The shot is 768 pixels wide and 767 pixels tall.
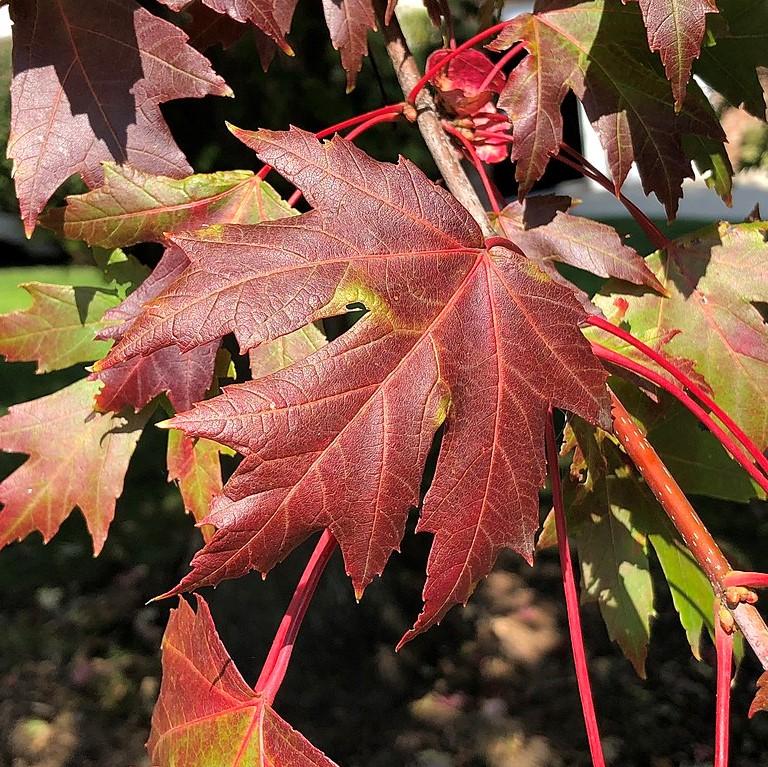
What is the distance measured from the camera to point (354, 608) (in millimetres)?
2273

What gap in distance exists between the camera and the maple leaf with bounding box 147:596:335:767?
26.8 inches

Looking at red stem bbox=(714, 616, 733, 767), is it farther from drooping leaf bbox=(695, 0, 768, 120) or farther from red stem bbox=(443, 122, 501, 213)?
drooping leaf bbox=(695, 0, 768, 120)

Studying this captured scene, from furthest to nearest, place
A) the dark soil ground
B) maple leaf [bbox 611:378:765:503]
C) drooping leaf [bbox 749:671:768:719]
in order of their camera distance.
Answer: the dark soil ground
maple leaf [bbox 611:378:765:503]
drooping leaf [bbox 749:671:768:719]

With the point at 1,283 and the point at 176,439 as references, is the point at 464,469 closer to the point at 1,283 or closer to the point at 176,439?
the point at 176,439

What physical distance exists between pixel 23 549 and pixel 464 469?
9.08 feet

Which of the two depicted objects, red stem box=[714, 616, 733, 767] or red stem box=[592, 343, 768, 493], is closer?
red stem box=[714, 616, 733, 767]

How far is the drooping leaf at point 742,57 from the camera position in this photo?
923mm

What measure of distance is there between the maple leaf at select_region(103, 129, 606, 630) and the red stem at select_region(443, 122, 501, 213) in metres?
0.22

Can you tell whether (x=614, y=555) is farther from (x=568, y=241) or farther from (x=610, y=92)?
(x=610, y=92)

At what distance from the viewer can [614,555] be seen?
0.96 metres

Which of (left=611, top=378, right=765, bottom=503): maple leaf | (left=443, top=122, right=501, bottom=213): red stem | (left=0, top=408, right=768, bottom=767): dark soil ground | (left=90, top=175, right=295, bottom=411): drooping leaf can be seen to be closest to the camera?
(left=90, top=175, right=295, bottom=411): drooping leaf

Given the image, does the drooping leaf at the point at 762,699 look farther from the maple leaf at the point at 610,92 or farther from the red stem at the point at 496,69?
the red stem at the point at 496,69

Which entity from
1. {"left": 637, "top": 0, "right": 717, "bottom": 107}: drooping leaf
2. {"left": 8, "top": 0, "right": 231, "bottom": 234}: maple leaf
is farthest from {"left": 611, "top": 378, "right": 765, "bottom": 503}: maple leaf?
{"left": 8, "top": 0, "right": 231, "bottom": 234}: maple leaf

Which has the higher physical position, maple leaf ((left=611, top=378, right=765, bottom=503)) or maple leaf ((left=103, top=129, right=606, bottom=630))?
maple leaf ((left=103, top=129, right=606, bottom=630))
